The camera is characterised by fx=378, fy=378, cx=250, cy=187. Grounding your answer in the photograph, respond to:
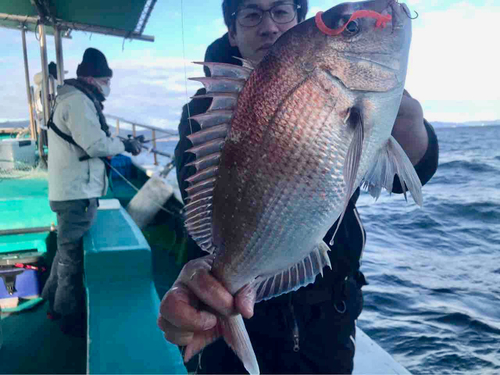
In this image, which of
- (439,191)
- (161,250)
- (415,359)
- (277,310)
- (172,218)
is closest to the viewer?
(277,310)

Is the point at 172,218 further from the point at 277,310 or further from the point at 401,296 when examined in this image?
the point at 277,310

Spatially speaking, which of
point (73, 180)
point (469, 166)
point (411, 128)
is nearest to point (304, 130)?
point (411, 128)

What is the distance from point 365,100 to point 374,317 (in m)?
3.92

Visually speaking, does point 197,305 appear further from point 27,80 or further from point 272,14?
point 27,80

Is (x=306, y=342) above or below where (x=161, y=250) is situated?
above

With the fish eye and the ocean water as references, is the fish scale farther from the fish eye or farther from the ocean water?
the ocean water

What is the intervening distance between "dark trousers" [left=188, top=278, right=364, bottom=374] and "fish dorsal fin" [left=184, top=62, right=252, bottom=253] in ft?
1.85

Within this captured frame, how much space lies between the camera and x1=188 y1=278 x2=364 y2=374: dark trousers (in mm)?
1530

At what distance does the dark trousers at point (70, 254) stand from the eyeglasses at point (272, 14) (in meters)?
2.59

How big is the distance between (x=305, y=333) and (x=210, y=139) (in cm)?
95

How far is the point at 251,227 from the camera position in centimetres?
103

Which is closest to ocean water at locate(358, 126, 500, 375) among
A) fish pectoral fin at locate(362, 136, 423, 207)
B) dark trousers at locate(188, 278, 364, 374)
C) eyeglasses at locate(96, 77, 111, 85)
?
dark trousers at locate(188, 278, 364, 374)

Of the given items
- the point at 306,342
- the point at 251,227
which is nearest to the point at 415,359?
the point at 306,342

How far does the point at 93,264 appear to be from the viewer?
2.62 meters
